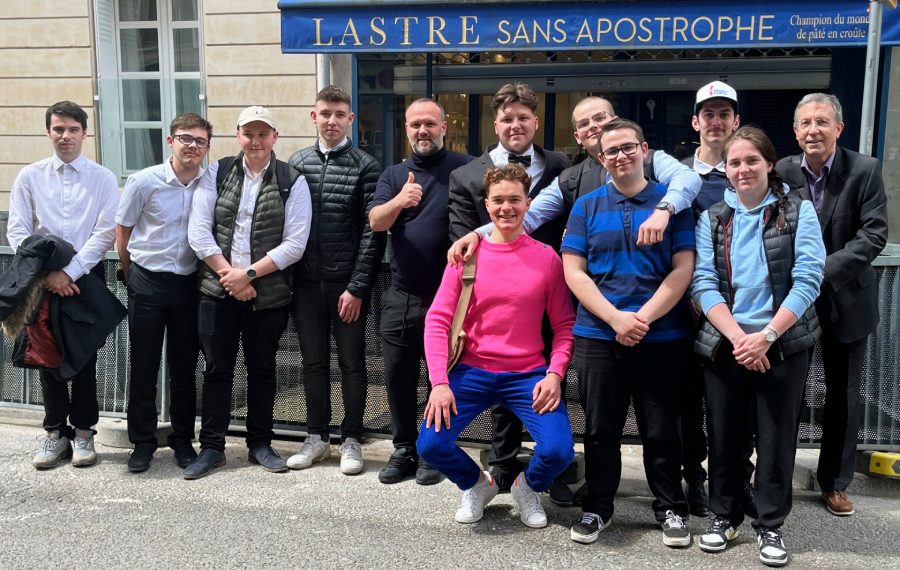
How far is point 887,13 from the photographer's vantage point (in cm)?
740

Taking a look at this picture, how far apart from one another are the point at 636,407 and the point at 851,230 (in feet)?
4.61

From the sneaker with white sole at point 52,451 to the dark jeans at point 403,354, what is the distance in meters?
2.02

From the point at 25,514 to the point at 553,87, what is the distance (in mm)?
7930

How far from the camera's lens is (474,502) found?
14.1ft

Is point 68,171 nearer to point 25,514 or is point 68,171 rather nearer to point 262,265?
point 262,265

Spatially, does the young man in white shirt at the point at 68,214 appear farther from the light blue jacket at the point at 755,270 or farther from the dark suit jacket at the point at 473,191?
the light blue jacket at the point at 755,270

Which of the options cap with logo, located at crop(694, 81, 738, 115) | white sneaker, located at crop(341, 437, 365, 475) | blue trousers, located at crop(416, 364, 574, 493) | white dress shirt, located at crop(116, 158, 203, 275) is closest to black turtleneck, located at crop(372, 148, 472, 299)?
blue trousers, located at crop(416, 364, 574, 493)

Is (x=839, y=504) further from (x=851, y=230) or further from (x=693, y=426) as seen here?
(x=851, y=230)

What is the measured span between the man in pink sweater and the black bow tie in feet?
1.19

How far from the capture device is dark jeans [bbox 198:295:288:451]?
4910mm

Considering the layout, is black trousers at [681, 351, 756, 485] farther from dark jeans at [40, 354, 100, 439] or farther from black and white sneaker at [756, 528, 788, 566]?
dark jeans at [40, 354, 100, 439]

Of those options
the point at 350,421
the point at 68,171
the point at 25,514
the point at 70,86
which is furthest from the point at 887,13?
the point at 70,86

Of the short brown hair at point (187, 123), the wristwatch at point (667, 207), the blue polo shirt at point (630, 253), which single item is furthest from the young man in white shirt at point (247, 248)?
the wristwatch at point (667, 207)

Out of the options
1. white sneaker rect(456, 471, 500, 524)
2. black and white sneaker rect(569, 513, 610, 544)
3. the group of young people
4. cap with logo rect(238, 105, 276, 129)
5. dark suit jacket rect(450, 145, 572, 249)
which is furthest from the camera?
cap with logo rect(238, 105, 276, 129)
